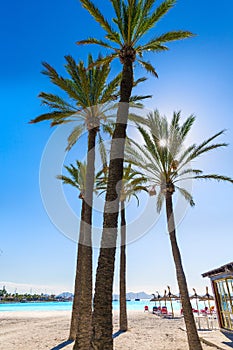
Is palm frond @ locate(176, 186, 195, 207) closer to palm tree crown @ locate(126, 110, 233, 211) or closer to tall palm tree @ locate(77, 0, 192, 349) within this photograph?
palm tree crown @ locate(126, 110, 233, 211)

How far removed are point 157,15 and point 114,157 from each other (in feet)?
18.8

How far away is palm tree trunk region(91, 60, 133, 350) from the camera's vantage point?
638cm

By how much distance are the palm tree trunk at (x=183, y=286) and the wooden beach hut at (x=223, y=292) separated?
12.1 feet

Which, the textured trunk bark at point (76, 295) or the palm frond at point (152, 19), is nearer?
the palm frond at point (152, 19)

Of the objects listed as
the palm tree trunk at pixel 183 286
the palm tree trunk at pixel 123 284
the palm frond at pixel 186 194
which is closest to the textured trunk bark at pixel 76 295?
the palm tree trunk at pixel 123 284

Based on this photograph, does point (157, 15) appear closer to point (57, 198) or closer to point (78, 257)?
point (57, 198)

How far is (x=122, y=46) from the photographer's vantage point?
1016 cm

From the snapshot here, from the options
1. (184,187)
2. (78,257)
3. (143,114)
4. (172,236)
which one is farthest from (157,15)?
(78,257)

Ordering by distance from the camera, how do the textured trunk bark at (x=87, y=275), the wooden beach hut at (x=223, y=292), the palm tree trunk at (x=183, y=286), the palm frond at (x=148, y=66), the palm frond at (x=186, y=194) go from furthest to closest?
1. the wooden beach hut at (x=223, y=292)
2. the palm frond at (x=186, y=194)
3. the palm frond at (x=148, y=66)
4. the palm tree trunk at (x=183, y=286)
5. the textured trunk bark at (x=87, y=275)

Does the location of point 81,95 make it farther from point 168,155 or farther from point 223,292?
point 223,292

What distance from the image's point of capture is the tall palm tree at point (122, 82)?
6.68 m

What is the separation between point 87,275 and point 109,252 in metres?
3.76

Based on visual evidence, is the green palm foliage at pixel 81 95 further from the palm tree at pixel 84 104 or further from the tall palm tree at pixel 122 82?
the tall palm tree at pixel 122 82

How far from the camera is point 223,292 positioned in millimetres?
15703
